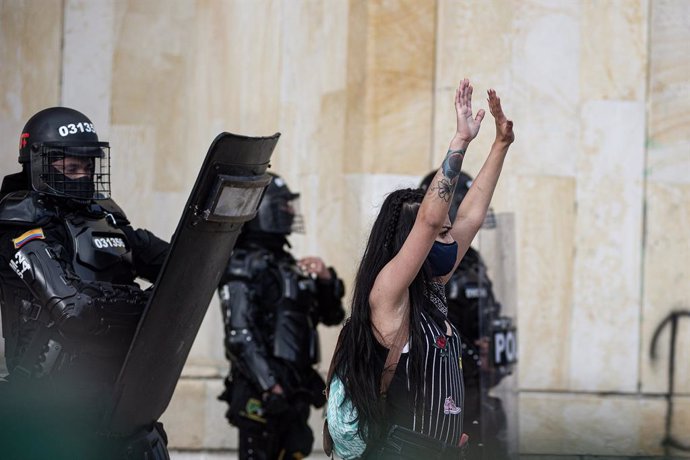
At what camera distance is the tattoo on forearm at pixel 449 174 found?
3.06 m

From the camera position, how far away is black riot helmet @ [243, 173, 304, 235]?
6094 millimetres

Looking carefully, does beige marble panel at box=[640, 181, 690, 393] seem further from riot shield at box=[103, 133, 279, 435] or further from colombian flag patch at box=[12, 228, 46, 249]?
colombian flag patch at box=[12, 228, 46, 249]

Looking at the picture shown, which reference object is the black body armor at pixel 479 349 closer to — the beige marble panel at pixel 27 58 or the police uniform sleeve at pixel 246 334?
the police uniform sleeve at pixel 246 334

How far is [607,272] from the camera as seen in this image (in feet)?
24.3

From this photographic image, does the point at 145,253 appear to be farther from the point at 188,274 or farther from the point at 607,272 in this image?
the point at 607,272

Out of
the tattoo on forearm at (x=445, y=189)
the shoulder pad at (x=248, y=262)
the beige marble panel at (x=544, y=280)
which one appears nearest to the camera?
the tattoo on forearm at (x=445, y=189)

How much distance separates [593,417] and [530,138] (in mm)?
1843

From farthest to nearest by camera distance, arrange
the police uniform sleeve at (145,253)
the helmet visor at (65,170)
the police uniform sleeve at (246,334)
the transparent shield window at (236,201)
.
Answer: the police uniform sleeve at (246,334), the police uniform sleeve at (145,253), the helmet visor at (65,170), the transparent shield window at (236,201)

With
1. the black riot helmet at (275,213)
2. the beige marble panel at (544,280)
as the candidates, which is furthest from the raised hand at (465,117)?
the beige marble panel at (544,280)

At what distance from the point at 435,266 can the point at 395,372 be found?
0.34 meters

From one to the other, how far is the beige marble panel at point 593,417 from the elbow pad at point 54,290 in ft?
12.9

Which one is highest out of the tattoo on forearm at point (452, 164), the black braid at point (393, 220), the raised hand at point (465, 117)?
the raised hand at point (465, 117)

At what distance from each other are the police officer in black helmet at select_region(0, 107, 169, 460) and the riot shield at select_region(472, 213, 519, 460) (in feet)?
6.05

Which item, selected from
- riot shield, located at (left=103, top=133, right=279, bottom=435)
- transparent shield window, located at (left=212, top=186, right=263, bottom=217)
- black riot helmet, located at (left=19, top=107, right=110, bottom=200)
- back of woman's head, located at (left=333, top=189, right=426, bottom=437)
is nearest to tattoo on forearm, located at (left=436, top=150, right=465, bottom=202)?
back of woman's head, located at (left=333, top=189, right=426, bottom=437)
